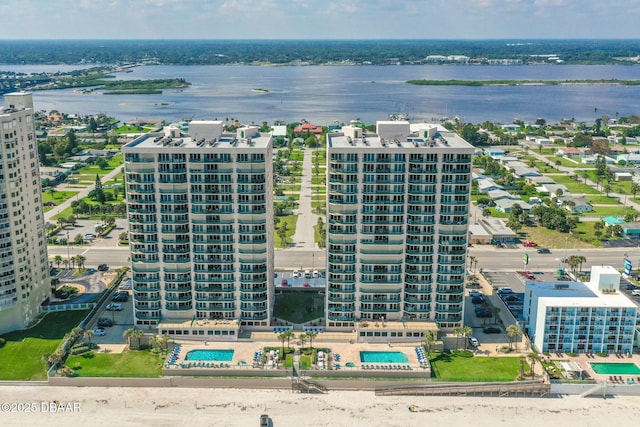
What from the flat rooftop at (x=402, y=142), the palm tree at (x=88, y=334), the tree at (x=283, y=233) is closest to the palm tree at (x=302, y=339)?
the flat rooftop at (x=402, y=142)

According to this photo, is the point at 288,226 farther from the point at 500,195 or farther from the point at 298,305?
the point at 500,195

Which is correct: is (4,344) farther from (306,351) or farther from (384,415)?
(384,415)

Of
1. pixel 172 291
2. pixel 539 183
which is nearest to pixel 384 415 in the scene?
pixel 172 291

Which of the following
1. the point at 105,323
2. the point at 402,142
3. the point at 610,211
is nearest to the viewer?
the point at 402,142

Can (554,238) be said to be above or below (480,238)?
below

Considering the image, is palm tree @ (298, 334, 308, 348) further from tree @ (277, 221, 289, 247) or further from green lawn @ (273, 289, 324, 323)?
tree @ (277, 221, 289, 247)

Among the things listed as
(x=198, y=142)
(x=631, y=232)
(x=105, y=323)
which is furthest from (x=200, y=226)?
(x=631, y=232)

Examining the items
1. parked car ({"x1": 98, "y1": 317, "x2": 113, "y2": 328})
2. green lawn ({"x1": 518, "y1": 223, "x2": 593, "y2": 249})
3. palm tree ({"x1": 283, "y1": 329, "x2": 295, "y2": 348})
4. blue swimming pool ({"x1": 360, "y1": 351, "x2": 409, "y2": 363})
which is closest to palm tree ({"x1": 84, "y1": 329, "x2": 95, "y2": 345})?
parked car ({"x1": 98, "y1": 317, "x2": 113, "y2": 328})
